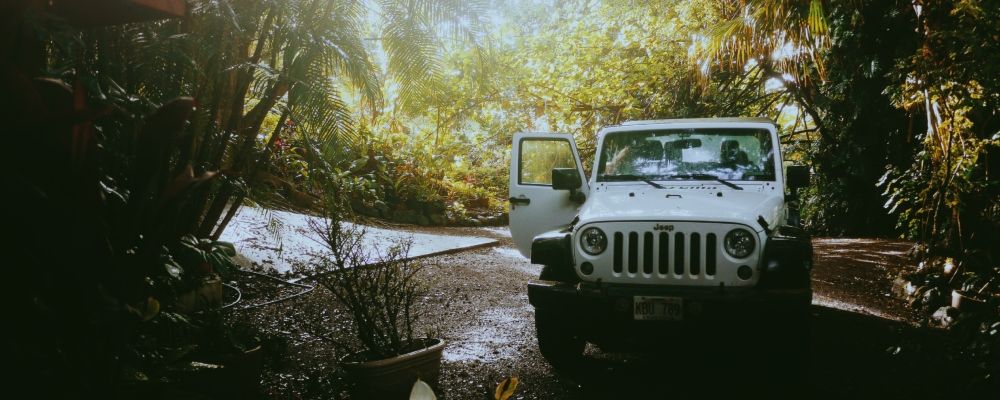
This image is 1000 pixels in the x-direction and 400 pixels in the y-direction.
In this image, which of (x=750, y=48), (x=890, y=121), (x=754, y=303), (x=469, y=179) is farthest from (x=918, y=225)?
(x=469, y=179)

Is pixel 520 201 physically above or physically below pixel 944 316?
above

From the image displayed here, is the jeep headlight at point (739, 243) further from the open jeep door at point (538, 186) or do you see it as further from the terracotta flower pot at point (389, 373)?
the terracotta flower pot at point (389, 373)

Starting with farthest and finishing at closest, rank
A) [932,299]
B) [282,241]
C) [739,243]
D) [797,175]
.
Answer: [282,241] < [932,299] < [797,175] < [739,243]

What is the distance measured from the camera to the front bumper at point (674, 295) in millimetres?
3949

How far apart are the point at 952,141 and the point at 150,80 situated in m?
6.84

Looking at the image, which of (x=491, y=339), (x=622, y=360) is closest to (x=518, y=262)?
(x=491, y=339)

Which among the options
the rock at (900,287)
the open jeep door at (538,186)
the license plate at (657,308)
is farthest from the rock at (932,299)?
the license plate at (657,308)

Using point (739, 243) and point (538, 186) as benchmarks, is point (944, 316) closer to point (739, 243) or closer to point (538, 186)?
point (739, 243)

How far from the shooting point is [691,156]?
5.65 m

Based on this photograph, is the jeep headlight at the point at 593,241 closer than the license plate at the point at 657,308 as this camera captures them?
No

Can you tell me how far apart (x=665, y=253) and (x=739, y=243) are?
470 millimetres

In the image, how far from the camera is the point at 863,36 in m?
10.5

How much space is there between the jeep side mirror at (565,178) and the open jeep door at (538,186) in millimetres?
98

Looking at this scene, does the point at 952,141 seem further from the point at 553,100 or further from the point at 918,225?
the point at 553,100
